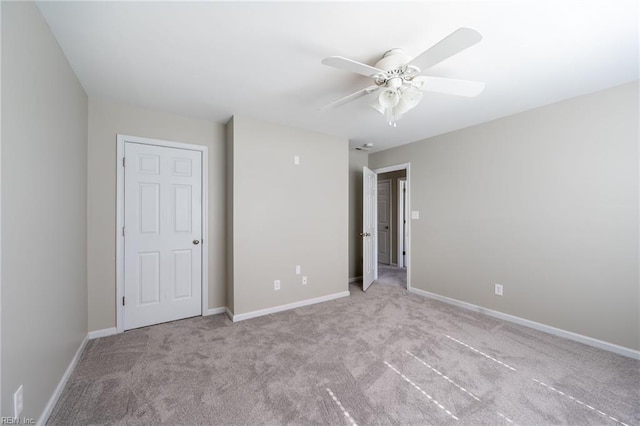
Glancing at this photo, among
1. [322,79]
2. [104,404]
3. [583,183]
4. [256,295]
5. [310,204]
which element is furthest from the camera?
[310,204]

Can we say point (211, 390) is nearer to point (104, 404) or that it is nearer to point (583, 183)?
point (104, 404)

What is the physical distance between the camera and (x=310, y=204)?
3459 mm

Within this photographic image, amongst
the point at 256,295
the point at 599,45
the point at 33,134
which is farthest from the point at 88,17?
the point at 599,45

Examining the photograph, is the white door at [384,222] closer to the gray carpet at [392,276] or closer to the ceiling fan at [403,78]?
the gray carpet at [392,276]

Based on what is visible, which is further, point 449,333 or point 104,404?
point 449,333

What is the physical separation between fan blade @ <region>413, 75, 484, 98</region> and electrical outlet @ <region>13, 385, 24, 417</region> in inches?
110

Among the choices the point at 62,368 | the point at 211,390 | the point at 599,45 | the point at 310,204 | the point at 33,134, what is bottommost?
the point at 211,390

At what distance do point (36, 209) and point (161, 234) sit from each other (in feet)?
4.86

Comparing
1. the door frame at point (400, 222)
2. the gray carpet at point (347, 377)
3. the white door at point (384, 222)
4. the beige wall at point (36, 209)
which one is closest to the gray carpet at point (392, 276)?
the door frame at point (400, 222)

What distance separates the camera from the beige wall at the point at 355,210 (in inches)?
179

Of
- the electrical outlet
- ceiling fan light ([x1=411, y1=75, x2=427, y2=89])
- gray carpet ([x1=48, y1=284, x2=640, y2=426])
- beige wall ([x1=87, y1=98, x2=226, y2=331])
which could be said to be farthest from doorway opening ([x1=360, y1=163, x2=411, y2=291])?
the electrical outlet

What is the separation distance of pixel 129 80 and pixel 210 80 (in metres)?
0.67

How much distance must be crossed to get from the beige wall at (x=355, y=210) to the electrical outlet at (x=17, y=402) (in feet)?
12.7

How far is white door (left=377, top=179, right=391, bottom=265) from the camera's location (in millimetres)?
6080
